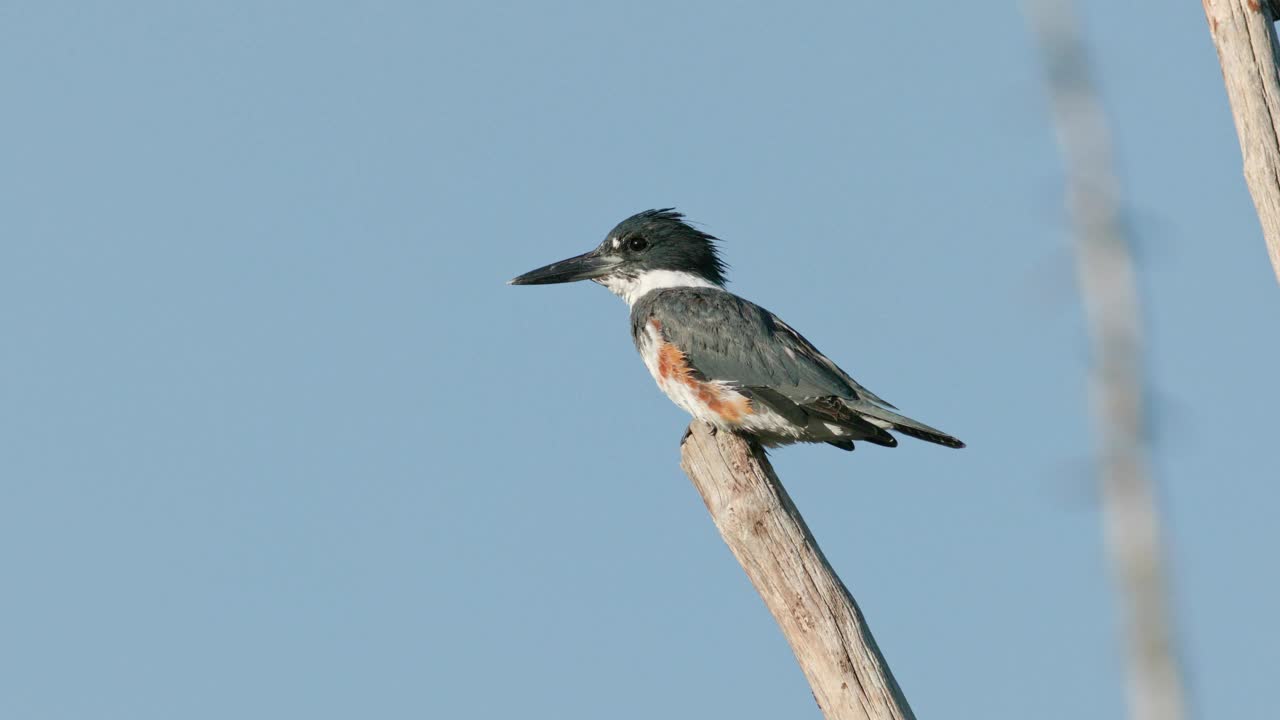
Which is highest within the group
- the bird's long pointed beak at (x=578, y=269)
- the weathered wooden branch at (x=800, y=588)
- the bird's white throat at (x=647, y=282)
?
the bird's long pointed beak at (x=578, y=269)

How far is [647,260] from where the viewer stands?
25.0 ft

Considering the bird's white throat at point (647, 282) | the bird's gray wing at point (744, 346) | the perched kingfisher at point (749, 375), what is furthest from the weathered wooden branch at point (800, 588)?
the bird's white throat at point (647, 282)

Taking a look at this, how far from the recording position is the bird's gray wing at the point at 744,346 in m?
6.15

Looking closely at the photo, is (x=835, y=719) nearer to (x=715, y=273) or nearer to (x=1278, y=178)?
(x=1278, y=178)

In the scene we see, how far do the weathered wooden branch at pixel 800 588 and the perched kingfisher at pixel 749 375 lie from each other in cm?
124

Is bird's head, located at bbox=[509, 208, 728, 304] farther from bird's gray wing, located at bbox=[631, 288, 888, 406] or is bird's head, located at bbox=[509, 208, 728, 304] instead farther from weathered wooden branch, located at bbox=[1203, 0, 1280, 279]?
weathered wooden branch, located at bbox=[1203, 0, 1280, 279]

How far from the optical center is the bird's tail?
5.73m

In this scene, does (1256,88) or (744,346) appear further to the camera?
(744,346)

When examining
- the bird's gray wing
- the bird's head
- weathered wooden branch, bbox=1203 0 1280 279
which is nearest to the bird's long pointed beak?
the bird's head

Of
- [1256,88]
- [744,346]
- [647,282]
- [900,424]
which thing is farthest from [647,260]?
[1256,88]

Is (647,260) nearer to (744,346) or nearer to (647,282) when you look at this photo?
(647,282)

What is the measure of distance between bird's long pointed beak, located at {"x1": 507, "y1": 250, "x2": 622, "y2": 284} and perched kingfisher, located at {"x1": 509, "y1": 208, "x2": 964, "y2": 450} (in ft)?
1.14

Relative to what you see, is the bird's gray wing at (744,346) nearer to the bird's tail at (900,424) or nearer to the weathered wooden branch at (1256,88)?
the bird's tail at (900,424)

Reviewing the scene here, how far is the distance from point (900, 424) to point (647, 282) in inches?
82.6
